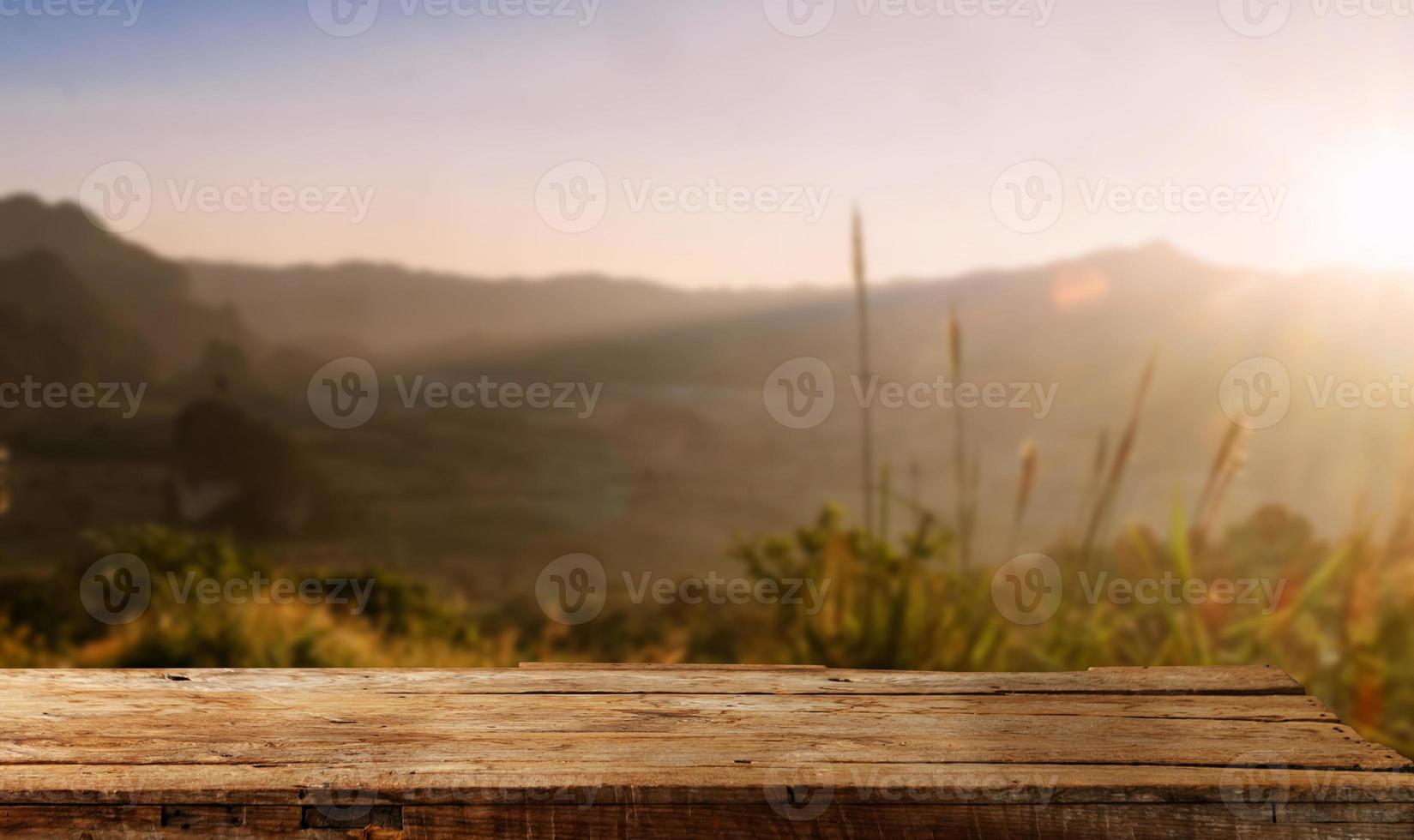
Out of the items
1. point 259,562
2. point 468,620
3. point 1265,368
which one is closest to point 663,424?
point 468,620

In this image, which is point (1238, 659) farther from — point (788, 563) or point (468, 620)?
point (468, 620)

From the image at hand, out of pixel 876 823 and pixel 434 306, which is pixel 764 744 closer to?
pixel 876 823

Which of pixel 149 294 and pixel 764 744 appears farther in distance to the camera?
pixel 149 294

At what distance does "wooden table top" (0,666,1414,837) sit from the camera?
108 centimetres

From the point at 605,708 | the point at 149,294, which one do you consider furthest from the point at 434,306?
the point at 605,708

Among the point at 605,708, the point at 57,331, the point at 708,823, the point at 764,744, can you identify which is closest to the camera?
the point at 708,823

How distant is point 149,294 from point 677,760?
17.8ft

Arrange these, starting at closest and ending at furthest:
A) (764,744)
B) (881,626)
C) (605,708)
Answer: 1. (764,744)
2. (605,708)
3. (881,626)

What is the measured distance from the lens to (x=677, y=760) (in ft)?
3.78

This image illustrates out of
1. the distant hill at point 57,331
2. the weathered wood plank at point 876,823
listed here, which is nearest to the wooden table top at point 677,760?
the weathered wood plank at point 876,823

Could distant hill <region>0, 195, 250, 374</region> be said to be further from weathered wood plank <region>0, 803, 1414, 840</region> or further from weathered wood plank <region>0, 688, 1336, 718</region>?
weathered wood plank <region>0, 803, 1414, 840</region>

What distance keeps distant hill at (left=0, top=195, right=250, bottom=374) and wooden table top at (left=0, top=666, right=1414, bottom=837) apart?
14.8 feet

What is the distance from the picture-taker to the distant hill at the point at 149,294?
5.48 metres

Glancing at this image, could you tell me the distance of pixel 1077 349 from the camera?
17.9ft
